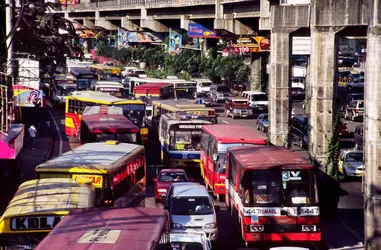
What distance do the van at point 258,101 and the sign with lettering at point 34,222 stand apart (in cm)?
4620

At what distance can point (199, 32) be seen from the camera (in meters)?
75.1

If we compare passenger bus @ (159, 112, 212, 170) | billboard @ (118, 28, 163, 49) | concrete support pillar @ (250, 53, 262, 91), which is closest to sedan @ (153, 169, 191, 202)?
passenger bus @ (159, 112, 212, 170)

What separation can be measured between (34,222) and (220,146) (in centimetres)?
1258

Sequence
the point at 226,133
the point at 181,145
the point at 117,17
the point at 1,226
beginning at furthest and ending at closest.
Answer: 1. the point at 117,17
2. the point at 181,145
3. the point at 226,133
4. the point at 1,226

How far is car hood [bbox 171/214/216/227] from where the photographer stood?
814 inches

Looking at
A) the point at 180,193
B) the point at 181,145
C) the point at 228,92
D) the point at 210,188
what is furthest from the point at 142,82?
the point at 180,193

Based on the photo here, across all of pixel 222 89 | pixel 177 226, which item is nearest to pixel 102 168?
pixel 177 226

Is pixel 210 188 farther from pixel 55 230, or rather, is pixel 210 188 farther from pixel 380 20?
pixel 55 230

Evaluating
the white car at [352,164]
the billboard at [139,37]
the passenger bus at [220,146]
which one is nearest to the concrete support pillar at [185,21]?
the billboard at [139,37]

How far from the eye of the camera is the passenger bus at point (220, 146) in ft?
89.5

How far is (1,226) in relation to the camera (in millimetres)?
15203

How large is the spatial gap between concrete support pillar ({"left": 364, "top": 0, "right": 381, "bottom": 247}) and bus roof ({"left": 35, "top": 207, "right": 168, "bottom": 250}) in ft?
20.6

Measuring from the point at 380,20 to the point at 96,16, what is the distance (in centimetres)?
9724

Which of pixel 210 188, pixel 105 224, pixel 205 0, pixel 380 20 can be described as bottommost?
pixel 210 188
